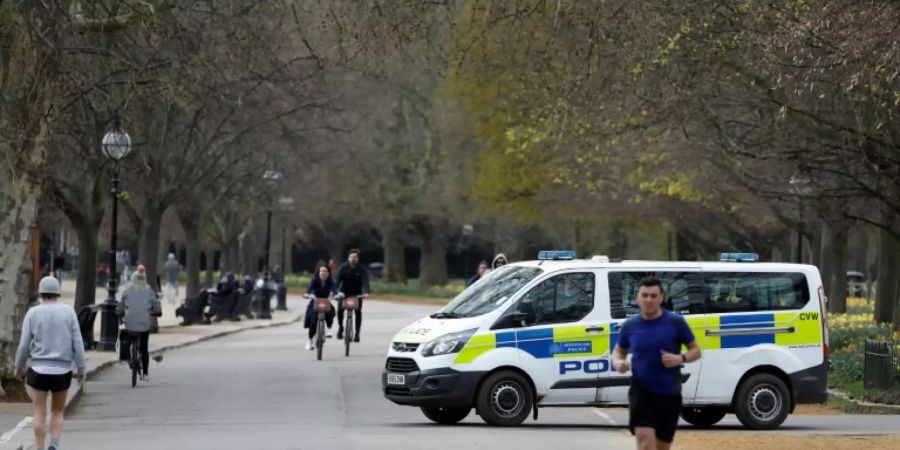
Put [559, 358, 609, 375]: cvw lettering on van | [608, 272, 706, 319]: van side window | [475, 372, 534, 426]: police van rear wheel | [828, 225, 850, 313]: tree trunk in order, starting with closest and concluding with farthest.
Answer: [475, 372, 534, 426]: police van rear wheel < [559, 358, 609, 375]: cvw lettering on van < [608, 272, 706, 319]: van side window < [828, 225, 850, 313]: tree trunk

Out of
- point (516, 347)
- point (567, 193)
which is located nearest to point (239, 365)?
point (516, 347)

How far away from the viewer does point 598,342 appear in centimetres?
1884

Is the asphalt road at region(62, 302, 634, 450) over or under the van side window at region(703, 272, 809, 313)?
under

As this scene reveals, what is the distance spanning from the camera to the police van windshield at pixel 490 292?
19125mm

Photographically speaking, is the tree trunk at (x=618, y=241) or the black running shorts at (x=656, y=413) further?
the tree trunk at (x=618, y=241)

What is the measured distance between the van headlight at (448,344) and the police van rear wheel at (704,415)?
9.31 feet

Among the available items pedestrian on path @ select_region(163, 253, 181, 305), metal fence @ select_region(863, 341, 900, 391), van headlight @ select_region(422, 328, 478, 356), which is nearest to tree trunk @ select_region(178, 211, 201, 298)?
pedestrian on path @ select_region(163, 253, 181, 305)

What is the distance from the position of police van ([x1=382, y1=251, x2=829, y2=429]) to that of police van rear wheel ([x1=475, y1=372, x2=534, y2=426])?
1 cm

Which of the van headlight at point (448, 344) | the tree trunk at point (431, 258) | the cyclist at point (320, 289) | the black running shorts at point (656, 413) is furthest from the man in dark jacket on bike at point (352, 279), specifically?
the tree trunk at point (431, 258)

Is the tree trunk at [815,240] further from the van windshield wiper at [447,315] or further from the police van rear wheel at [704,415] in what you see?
the van windshield wiper at [447,315]

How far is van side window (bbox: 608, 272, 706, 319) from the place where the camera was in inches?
748

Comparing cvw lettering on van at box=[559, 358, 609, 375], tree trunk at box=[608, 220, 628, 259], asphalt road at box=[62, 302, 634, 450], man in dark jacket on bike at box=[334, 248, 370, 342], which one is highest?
tree trunk at box=[608, 220, 628, 259]

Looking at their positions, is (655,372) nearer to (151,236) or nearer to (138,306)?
(138,306)

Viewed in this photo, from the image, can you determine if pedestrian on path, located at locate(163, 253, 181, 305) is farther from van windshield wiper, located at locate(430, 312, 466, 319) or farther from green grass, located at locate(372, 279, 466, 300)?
van windshield wiper, located at locate(430, 312, 466, 319)
